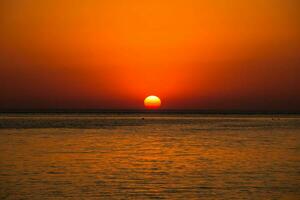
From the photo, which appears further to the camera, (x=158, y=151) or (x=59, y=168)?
(x=158, y=151)

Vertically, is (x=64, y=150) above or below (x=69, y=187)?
above

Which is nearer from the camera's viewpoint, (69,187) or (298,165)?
(69,187)

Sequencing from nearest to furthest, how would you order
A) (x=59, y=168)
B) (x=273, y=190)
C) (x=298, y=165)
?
(x=273, y=190) → (x=59, y=168) → (x=298, y=165)

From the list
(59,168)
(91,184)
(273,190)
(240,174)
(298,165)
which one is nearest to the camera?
(273,190)

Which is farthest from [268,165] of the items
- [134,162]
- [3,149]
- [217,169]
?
[3,149]

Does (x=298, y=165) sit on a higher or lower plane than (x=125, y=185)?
higher

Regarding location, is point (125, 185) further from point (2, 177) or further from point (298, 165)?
point (298, 165)

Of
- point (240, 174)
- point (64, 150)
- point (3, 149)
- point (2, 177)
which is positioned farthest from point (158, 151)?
point (2, 177)

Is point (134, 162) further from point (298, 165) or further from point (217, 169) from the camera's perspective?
point (298, 165)

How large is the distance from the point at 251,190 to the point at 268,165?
9442mm

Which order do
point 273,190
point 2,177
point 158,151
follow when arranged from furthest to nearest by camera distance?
point 158,151
point 2,177
point 273,190

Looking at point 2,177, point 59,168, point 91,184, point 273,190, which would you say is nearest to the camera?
point 273,190

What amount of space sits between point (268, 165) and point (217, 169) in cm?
366

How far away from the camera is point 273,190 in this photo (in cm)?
2303
